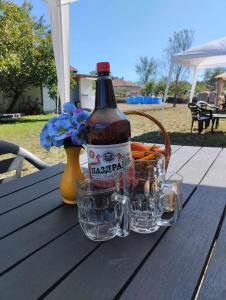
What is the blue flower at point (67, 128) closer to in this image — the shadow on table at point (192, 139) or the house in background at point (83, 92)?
the shadow on table at point (192, 139)

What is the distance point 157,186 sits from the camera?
0.74m

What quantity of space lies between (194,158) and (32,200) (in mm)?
940

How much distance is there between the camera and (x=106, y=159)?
733mm

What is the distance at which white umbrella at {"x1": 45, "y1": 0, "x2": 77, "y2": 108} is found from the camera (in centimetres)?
267

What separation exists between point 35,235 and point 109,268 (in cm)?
24

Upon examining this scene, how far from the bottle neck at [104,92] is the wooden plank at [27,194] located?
436 millimetres

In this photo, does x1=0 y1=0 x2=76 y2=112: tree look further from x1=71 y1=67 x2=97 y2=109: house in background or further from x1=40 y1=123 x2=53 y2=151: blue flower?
x1=40 y1=123 x2=53 y2=151: blue flower

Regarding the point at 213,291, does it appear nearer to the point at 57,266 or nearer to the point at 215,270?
the point at 215,270

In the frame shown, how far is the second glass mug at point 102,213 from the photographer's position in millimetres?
670

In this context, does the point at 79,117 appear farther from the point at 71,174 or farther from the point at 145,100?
the point at 145,100

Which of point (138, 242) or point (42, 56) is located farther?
point (42, 56)

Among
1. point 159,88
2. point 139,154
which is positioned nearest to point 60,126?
point 139,154

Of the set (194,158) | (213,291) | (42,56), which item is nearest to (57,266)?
(213,291)

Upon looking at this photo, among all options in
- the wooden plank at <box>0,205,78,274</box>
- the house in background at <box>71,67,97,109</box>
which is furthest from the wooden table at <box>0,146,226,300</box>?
the house in background at <box>71,67,97,109</box>
